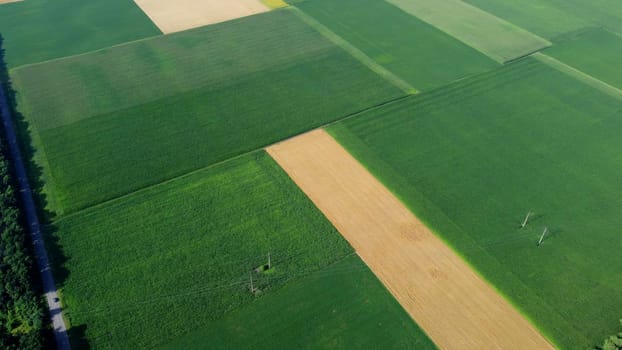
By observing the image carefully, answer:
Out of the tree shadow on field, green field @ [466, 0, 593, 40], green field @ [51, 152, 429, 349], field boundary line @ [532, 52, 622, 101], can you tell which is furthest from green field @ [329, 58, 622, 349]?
the tree shadow on field

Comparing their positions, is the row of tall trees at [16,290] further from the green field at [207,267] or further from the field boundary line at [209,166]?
the field boundary line at [209,166]

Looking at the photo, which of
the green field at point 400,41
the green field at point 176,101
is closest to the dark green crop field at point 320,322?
the green field at point 176,101

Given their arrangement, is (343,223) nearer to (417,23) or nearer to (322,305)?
(322,305)

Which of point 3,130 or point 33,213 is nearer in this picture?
point 33,213

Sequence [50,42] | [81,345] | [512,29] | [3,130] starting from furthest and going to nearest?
[512,29], [50,42], [3,130], [81,345]

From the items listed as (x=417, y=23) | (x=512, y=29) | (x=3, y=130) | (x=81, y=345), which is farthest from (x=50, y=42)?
(x=512, y=29)

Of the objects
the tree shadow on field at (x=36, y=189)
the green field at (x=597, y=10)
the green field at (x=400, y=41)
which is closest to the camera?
the tree shadow on field at (x=36, y=189)
